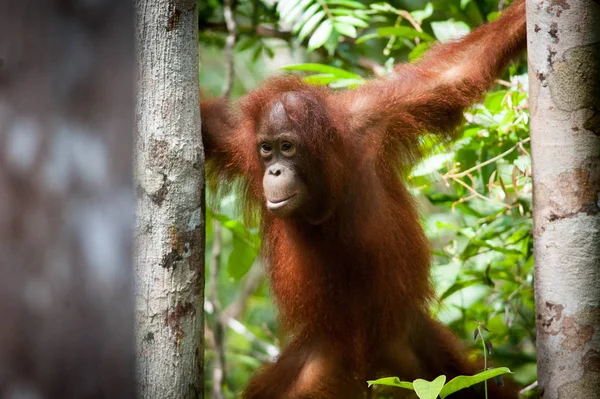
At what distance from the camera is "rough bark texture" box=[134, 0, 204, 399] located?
232 centimetres

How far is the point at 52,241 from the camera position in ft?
3.60

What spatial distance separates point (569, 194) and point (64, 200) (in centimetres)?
191

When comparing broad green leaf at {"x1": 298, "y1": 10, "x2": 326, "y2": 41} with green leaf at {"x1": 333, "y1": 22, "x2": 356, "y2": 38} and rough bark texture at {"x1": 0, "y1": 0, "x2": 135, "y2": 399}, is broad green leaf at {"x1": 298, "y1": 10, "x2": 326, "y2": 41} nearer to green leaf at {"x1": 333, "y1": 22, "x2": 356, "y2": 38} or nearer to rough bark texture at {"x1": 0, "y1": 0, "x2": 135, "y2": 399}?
green leaf at {"x1": 333, "y1": 22, "x2": 356, "y2": 38}

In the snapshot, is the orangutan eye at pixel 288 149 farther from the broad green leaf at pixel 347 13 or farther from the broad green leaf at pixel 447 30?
the broad green leaf at pixel 447 30

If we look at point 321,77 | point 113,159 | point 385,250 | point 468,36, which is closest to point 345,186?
point 385,250

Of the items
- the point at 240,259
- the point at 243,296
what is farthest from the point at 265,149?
the point at 243,296

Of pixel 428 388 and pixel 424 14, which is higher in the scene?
pixel 424 14

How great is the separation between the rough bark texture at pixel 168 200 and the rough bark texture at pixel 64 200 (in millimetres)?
1183

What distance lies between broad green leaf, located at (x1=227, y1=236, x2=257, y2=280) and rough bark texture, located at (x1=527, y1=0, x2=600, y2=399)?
5.67 feet

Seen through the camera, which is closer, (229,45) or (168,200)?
(168,200)

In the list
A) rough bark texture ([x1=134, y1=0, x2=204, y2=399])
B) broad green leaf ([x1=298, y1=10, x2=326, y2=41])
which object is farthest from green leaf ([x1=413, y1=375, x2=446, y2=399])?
broad green leaf ([x1=298, y1=10, x2=326, y2=41])

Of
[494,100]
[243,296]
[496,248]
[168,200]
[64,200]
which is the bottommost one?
[243,296]

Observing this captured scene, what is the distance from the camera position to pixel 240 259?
3949 mm

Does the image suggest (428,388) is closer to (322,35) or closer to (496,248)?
(496,248)
